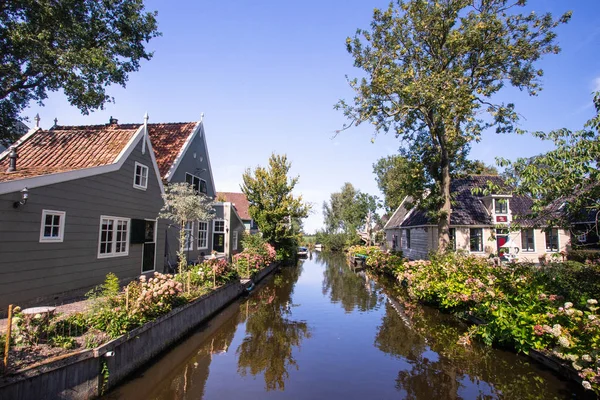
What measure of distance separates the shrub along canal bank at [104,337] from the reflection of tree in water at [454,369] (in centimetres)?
586

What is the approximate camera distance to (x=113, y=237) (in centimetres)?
1200

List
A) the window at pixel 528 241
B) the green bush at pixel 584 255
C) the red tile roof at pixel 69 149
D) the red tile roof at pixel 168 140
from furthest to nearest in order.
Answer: the window at pixel 528 241 < the green bush at pixel 584 255 < the red tile roof at pixel 168 140 < the red tile roof at pixel 69 149

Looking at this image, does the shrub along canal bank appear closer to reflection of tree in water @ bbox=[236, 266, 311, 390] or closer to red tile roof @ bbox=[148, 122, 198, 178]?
reflection of tree in water @ bbox=[236, 266, 311, 390]

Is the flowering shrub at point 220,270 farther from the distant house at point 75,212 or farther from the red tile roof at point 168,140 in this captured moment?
the red tile roof at point 168,140

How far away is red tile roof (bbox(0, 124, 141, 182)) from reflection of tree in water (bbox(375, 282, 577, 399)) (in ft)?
36.7

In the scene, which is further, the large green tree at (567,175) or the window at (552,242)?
the window at (552,242)

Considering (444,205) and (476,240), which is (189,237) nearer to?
(444,205)

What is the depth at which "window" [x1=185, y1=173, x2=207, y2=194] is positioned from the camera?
65.9 ft

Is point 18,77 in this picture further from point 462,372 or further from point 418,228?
point 418,228

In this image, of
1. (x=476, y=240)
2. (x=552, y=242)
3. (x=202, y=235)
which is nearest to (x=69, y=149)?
(x=202, y=235)

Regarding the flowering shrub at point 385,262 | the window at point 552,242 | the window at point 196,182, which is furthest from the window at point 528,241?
the window at point 196,182

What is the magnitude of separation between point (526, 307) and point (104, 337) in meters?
9.81

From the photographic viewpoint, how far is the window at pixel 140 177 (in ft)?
43.4

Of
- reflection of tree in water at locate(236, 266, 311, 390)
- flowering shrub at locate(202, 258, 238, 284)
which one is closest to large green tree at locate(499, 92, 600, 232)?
reflection of tree in water at locate(236, 266, 311, 390)
